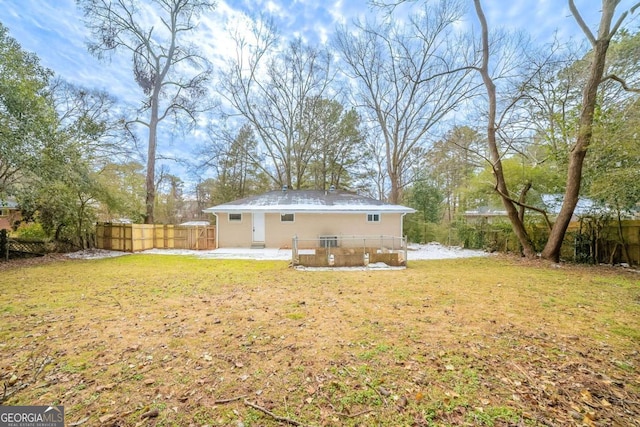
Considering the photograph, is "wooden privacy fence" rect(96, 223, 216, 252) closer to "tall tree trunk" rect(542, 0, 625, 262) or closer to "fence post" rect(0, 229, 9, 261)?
"fence post" rect(0, 229, 9, 261)

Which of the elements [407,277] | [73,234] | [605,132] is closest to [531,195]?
[605,132]

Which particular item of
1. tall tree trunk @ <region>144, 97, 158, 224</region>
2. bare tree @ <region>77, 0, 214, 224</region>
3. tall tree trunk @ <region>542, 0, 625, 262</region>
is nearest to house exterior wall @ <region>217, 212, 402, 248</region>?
tall tree trunk @ <region>144, 97, 158, 224</region>

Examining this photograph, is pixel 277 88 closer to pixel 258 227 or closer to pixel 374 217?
pixel 258 227

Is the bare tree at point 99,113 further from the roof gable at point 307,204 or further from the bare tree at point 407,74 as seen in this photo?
the bare tree at point 407,74

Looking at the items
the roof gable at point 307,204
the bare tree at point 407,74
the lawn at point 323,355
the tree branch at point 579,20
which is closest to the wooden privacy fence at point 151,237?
the roof gable at point 307,204

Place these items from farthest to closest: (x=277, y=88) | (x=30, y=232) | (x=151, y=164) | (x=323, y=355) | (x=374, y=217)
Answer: (x=277, y=88), (x=151, y=164), (x=374, y=217), (x=30, y=232), (x=323, y=355)

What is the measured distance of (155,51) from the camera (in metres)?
15.8

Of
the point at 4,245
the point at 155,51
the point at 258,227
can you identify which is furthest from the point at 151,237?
the point at 155,51

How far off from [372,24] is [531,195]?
13257mm

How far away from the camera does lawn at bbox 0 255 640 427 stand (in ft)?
6.96

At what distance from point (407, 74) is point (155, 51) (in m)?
15.1

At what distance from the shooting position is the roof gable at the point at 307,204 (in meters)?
14.5

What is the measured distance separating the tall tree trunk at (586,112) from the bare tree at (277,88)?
14764 mm

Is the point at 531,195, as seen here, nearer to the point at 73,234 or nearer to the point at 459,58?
the point at 459,58
